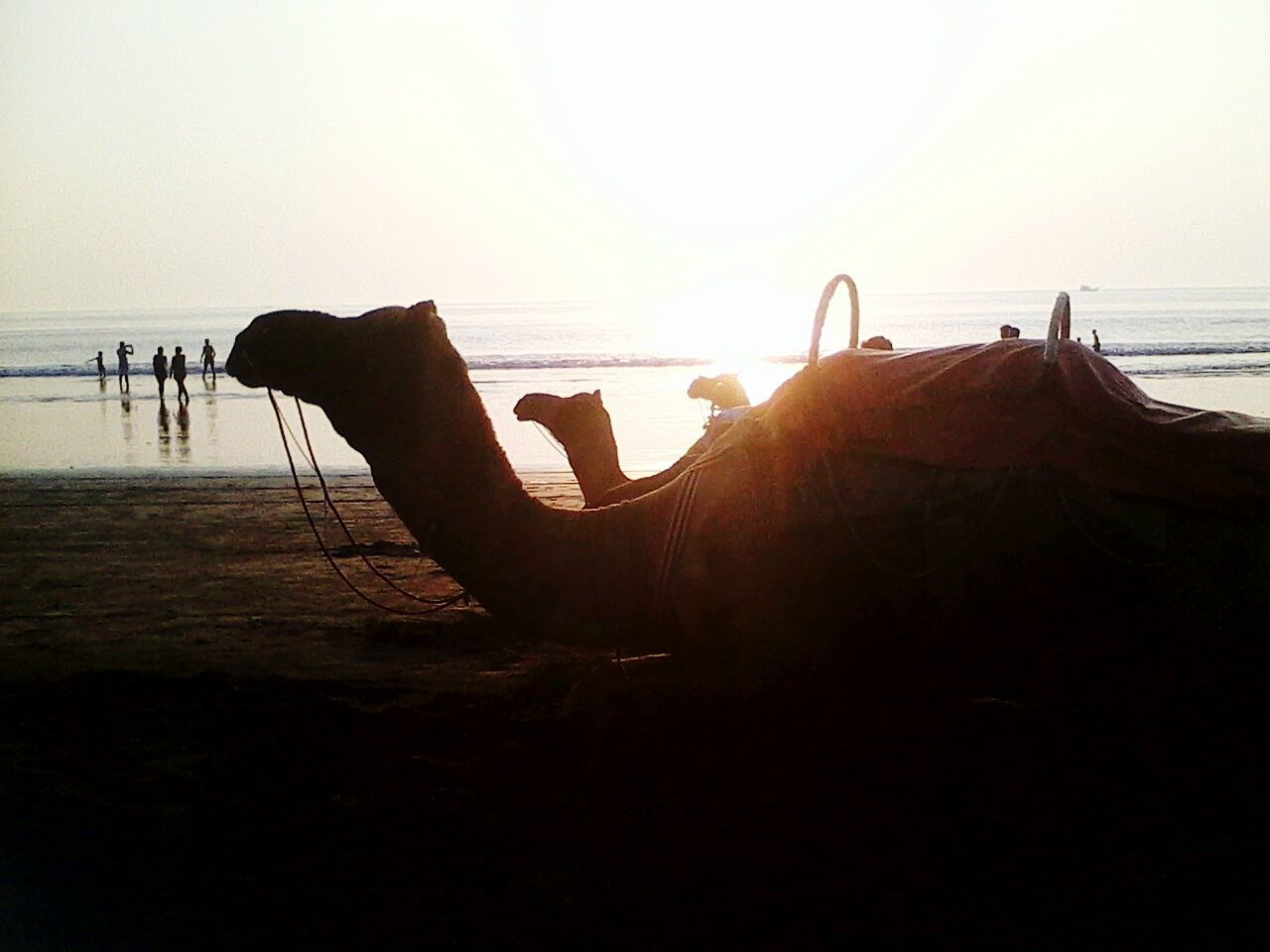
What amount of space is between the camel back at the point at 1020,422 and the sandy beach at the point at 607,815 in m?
0.90

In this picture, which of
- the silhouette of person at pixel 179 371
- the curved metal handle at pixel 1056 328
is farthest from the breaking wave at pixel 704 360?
the curved metal handle at pixel 1056 328

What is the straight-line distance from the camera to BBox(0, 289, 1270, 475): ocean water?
2177cm

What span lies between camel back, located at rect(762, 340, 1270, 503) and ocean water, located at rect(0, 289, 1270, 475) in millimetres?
11336

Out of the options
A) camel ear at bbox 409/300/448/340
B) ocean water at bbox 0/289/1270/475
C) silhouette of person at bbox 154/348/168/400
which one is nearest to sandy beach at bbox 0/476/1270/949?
camel ear at bbox 409/300/448/340

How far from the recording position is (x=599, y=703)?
5168mm

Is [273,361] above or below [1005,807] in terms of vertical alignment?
above

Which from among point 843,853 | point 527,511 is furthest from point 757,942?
point 527,511

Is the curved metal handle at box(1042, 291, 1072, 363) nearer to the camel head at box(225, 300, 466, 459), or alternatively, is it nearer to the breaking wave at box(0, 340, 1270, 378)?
the camel head at box(225, 300, 466, 459)

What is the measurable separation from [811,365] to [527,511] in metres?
1.33

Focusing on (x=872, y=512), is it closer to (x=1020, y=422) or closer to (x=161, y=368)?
(x=1020, y=422)

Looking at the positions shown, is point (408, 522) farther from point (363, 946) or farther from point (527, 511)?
point (363, 946)

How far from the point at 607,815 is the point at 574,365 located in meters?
42.2

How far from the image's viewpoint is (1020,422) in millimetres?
4914

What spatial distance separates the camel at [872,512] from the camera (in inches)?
190
